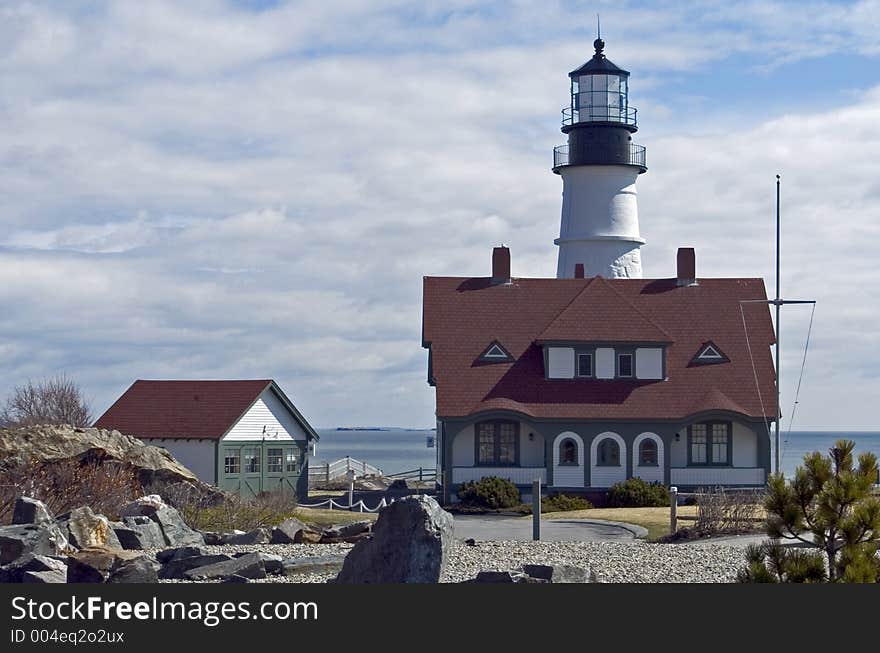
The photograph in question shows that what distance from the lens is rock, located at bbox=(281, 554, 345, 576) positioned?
16.9 m

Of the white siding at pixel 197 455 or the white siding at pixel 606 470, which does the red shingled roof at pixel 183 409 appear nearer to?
the white siding at pixel 197 455

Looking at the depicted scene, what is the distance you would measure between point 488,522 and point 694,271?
16642 millimetres

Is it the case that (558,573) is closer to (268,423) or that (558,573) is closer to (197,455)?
(197,455)

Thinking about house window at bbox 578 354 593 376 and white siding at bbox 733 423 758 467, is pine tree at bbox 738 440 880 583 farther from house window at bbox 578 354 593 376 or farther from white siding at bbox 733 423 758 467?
house window at bbox 578 354 593 376

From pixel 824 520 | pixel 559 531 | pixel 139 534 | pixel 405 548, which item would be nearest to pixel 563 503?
pixel 559 531

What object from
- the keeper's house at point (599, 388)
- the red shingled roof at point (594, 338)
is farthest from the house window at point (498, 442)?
the red shingled roof at point (594, 338)

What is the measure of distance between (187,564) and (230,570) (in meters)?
0.59

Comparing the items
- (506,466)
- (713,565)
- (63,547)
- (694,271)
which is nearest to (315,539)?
(63,547)

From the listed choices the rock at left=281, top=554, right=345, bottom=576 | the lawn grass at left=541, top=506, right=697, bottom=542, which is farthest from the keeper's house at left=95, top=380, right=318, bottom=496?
the rock at left=281, top=554, right=345, bottom=576

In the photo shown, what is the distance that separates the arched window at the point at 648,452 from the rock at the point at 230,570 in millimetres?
25542

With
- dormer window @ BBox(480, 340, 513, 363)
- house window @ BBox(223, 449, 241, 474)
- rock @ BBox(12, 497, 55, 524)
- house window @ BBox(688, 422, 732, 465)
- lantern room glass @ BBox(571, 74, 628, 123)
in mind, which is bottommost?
rock @ BBox(12, 497, 55, 524)

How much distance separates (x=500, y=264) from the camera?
149 feet

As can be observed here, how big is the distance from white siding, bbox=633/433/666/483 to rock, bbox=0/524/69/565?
24.3m

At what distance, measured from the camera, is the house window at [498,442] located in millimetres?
41156
